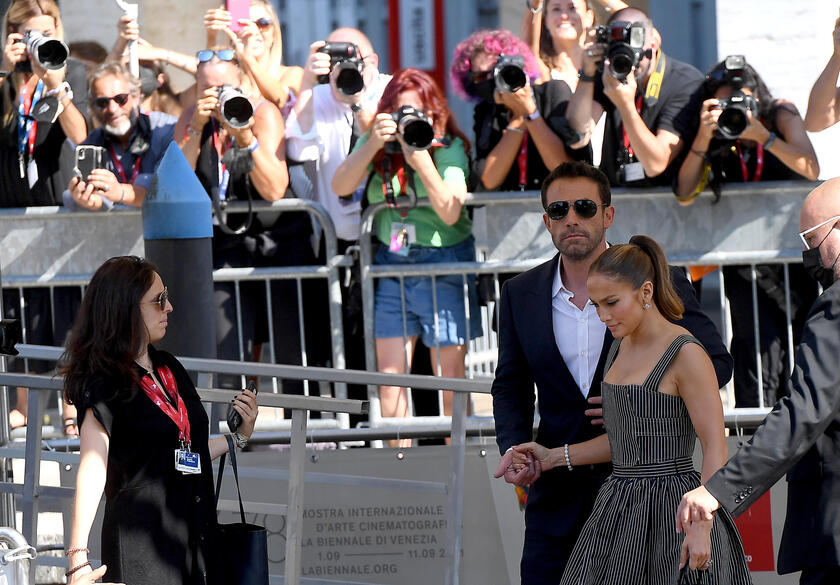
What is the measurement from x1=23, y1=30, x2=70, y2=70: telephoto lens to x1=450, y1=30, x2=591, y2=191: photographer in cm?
201

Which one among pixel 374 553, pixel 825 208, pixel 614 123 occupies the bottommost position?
pixel 374 553

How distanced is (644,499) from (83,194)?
3672 mm

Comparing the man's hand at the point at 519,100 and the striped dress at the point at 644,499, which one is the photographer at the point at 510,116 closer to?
the man's hand at the point at 519,100

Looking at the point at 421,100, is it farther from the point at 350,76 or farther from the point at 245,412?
the point at 245,412

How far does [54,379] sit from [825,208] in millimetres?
2702

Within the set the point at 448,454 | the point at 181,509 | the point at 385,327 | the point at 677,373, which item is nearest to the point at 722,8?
the point at 385,327

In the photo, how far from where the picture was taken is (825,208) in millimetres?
3871

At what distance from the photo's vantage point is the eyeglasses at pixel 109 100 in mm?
6680

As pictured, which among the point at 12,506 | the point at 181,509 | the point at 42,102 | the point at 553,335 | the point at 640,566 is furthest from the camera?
the point at 42,102

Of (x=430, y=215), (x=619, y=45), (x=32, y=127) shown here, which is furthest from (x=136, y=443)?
(x=32, y=127)

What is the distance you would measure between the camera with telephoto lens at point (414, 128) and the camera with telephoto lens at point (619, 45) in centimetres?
86

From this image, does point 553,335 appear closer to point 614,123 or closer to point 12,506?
point 614,123

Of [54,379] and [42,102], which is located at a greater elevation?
[42,102]

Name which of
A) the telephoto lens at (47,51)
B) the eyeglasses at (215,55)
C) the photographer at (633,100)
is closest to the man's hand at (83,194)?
the telephoto lens at (47,51)
